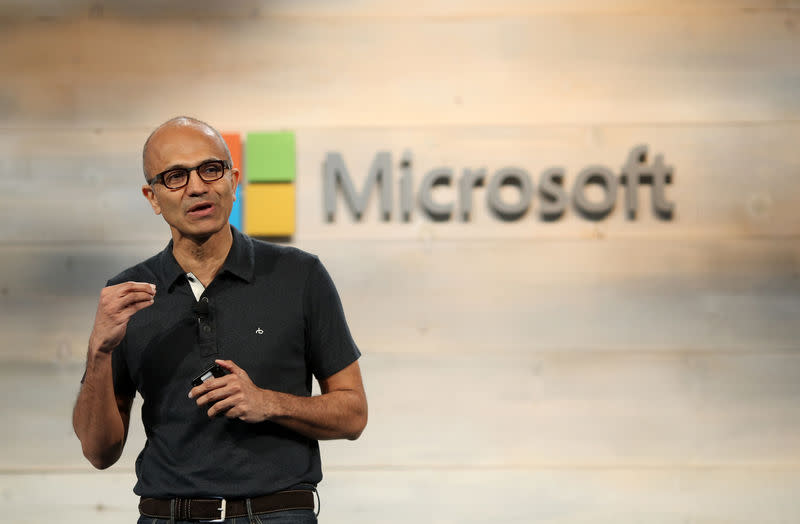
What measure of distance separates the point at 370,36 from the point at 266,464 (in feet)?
5.65

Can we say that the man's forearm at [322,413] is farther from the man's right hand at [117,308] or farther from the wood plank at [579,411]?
the wood plank at [579,411]

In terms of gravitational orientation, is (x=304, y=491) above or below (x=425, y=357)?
below

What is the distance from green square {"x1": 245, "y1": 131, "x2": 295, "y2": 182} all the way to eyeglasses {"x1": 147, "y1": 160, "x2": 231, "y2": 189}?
3.86ft

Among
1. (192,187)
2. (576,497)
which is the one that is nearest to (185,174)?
(192,187)

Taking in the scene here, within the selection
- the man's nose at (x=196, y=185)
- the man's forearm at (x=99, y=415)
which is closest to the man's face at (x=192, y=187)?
the man's nose at (x=196, y=185)

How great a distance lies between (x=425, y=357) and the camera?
295 centimetres

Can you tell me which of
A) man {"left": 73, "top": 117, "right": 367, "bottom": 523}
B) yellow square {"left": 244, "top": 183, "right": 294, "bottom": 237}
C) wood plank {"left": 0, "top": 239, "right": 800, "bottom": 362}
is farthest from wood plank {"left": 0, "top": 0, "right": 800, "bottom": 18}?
man {"left": 73, "top": 117, "right": 367, "bottom": 523}

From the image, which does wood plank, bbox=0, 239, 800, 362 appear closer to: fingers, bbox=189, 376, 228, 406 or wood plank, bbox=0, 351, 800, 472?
wood plank, bbox=0, 351, 800, 472

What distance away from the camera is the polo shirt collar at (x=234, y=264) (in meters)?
1.79

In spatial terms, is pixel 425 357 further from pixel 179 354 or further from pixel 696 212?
pixel 179 354

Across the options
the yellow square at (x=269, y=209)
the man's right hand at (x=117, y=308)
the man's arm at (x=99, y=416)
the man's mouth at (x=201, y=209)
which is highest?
the yellow square at (x=269, y=209)

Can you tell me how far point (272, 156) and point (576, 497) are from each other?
1445 millimetres

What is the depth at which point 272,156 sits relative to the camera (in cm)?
Result: 296

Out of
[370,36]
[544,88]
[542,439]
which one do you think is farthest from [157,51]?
[542,439]
